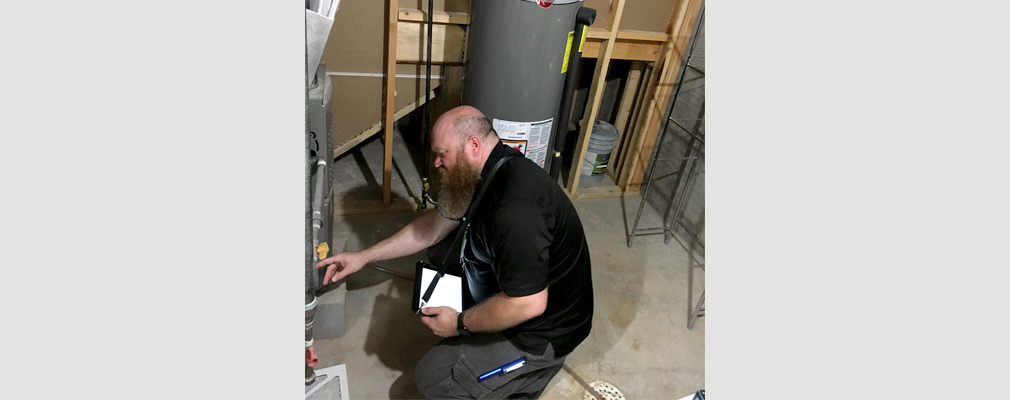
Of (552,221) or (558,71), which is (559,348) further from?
(558,71)

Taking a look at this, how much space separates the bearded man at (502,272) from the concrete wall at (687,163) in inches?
54.2

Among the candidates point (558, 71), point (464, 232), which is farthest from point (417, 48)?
point (464, 232)

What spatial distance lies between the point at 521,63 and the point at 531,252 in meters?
1.04

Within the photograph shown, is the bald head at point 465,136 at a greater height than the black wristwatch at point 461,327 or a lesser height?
greater

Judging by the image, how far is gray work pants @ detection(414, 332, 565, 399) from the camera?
1.59 meters

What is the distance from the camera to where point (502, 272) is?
142 cm

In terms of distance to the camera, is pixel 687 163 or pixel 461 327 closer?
pixel 461 327

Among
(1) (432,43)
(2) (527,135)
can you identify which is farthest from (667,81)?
(1) (432,43)

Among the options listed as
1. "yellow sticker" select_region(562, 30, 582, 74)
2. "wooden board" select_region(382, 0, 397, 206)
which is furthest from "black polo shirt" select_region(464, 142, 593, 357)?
"wooden board" select_region(382, 0, 397, 206)

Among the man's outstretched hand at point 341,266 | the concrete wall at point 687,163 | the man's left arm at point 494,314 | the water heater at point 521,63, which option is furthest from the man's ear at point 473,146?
the concrete wall at point 687,163

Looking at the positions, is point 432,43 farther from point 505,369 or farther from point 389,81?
point 505,369

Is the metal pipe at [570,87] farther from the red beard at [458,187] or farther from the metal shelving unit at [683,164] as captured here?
the red beard at [458,187]

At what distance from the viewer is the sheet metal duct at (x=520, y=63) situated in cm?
207

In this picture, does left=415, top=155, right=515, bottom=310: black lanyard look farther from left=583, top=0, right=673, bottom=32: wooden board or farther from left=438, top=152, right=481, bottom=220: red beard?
left=583, top=0, right=673, bottom=32: wooden board
